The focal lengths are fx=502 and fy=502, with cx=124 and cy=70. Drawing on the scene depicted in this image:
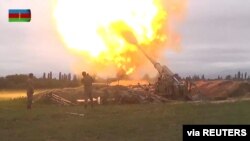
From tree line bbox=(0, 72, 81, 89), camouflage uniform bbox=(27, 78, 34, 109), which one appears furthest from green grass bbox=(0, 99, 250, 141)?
tree line bbox=(0, 72, 81, 89)

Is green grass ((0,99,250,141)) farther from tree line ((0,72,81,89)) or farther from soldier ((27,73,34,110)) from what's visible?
tree line ((0,72,81,89))

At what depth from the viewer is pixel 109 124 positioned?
2030cm

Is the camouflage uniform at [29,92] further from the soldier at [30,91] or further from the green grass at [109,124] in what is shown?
the green grass at [109,124]

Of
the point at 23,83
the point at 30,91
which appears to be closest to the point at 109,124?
the point at 30,91

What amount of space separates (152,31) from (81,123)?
2135cm

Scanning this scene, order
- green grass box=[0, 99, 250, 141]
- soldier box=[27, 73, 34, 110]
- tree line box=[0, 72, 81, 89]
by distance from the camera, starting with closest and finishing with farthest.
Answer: green grass box=[0, 99, 250, 141] < soldier box=[27, 73, 34, 110] < tree line box=[0, 72, 81, 89]

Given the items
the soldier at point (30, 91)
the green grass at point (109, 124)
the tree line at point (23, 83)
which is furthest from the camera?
the tree line at point (23, 83)

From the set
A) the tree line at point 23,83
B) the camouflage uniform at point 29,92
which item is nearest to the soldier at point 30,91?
the camouflage uniform at point 29,92

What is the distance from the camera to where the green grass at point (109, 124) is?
1728cm

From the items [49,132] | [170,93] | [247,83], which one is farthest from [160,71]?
[49,132]

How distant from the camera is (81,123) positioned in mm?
20703

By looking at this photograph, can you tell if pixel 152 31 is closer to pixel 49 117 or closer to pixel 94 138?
pixel 49 117

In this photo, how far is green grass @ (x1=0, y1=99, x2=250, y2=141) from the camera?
680 inches

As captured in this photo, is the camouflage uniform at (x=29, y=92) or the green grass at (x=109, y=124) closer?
the green grass at (x=109, y=124)
